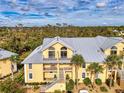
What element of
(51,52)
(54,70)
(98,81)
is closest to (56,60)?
(51,52)

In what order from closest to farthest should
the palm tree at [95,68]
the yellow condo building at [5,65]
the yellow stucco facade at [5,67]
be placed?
the palm tree at [95,68] → the yellow stucco facade at [5,67] → the yellow condo building at [5,65]

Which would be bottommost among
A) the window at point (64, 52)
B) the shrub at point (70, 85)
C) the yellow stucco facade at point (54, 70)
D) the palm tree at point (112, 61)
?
the shrub at point (70, 85)

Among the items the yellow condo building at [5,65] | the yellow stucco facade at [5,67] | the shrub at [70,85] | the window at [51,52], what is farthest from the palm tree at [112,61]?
the yellow stucco facade at [5,67]

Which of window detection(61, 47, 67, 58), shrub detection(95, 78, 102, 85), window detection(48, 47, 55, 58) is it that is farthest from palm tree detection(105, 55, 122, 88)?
window detection(48, 47, 55, 58)

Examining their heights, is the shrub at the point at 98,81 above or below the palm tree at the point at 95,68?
below

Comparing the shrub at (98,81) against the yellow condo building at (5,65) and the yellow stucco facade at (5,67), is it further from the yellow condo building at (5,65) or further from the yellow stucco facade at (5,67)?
the yellow stucco facade at (5,67)

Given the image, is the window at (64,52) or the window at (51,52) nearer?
the window at (51,52)

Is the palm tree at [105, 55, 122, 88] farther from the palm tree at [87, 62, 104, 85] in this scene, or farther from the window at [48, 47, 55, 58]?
the window at [48, 47, 55, 58]

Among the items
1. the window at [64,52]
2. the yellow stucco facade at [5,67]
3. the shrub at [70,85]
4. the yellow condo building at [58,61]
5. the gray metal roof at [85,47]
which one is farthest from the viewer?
the yellow stucco facade at [5,67]

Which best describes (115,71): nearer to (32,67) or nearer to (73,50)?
(73,50)
